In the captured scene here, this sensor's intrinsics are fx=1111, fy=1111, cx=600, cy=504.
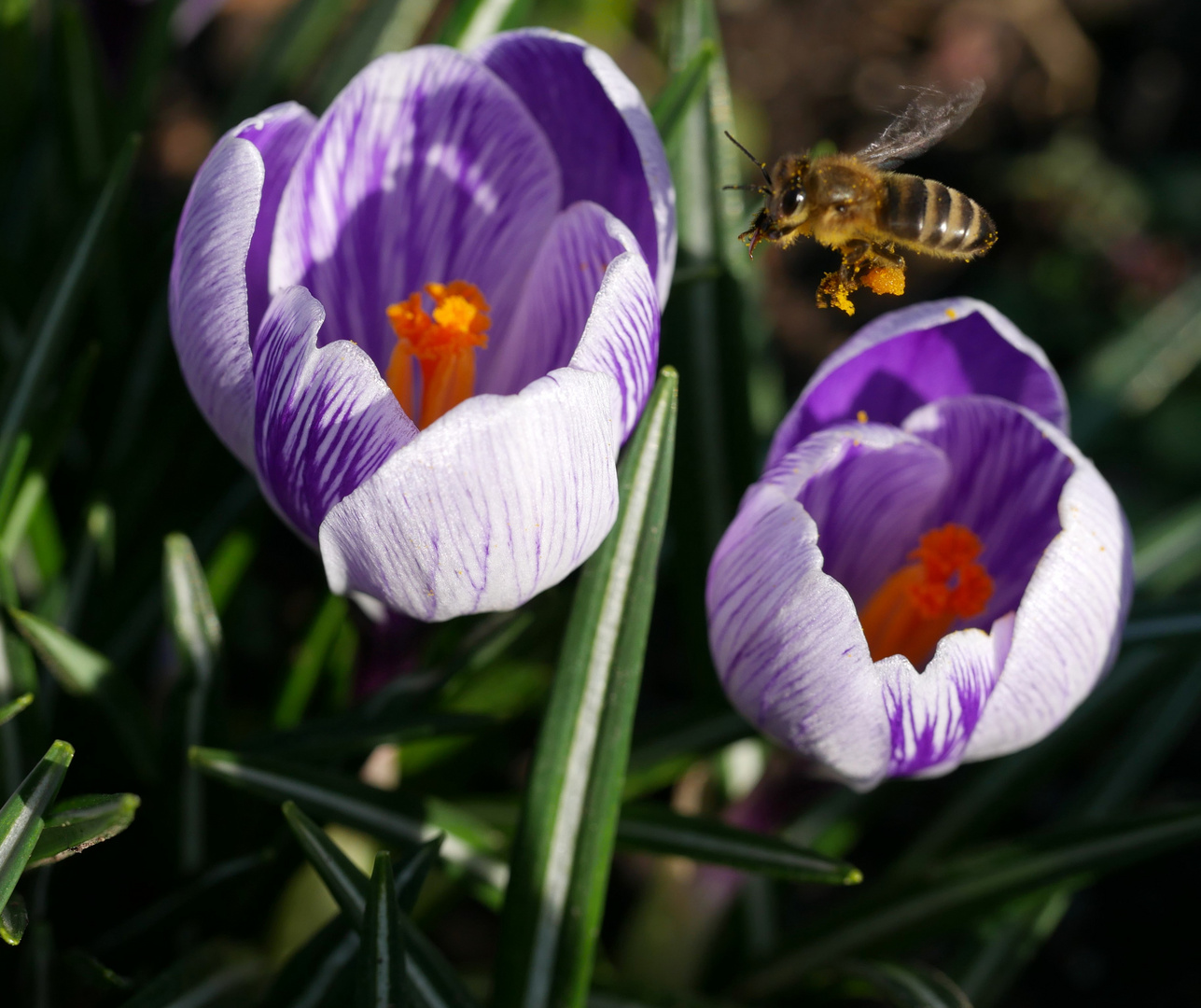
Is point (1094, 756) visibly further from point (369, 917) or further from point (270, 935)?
point (369, 917)

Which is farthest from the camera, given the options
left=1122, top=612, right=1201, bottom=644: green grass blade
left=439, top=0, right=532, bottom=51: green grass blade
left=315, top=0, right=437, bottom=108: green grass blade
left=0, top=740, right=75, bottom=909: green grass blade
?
left=315, top=0, right=437, bottom=108: green grass blade

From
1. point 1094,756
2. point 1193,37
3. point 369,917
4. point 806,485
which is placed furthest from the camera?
point 1193,37

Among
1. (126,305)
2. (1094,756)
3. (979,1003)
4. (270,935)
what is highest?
(126,305)

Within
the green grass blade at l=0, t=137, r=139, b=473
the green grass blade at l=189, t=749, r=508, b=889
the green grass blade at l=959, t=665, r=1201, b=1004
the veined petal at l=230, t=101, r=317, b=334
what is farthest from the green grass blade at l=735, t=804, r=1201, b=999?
the green grass blade at l=0, t=137, r=139, b=473

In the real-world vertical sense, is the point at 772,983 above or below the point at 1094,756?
above

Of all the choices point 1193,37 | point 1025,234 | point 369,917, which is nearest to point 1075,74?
point 1193,37

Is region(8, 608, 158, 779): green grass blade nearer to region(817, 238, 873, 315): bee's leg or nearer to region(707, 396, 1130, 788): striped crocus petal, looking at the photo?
region(707, 396, 1130, 788): striped crocus petal

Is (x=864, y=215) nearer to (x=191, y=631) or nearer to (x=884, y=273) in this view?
(x=884, y=273)

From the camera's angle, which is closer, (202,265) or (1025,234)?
(202,265)
